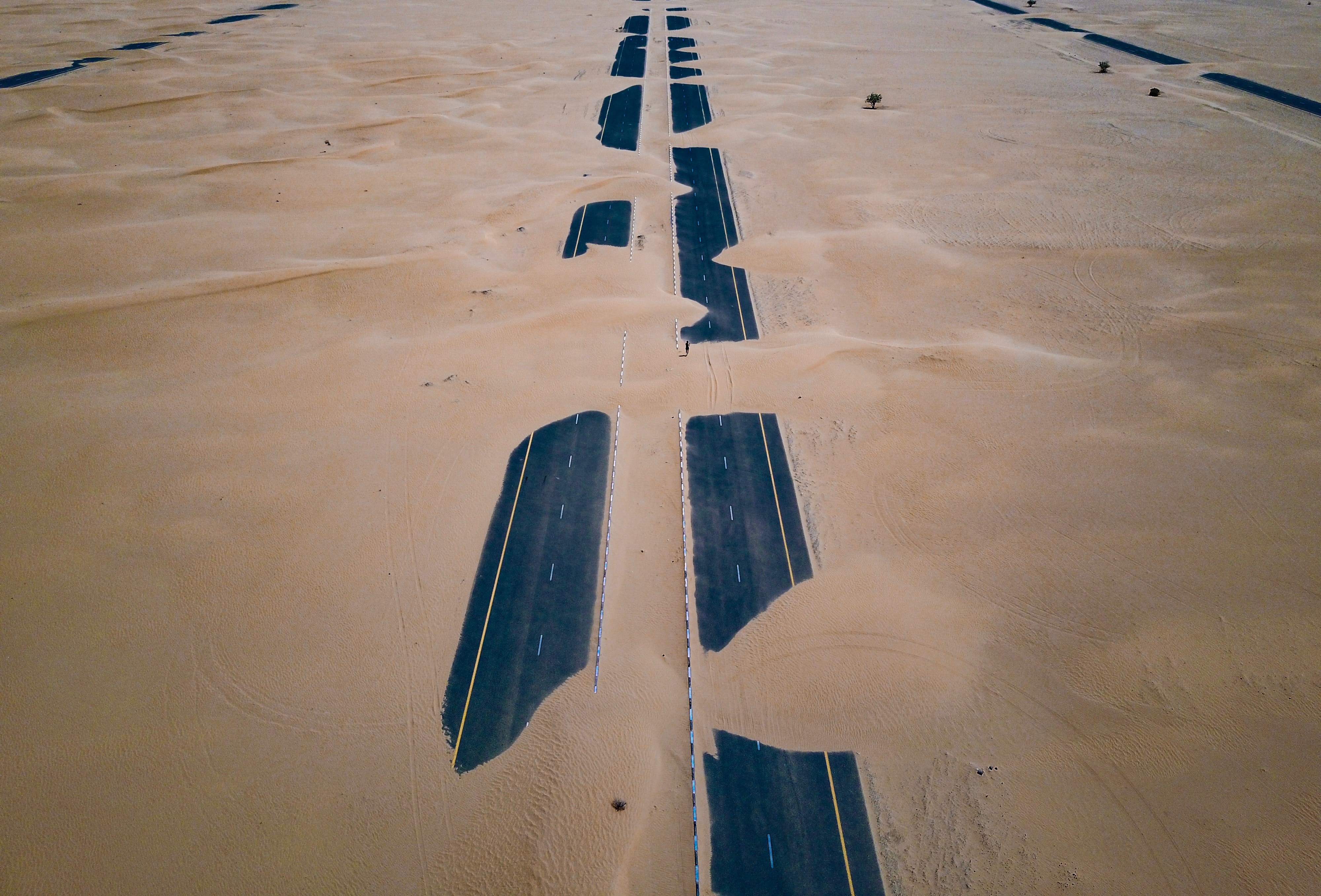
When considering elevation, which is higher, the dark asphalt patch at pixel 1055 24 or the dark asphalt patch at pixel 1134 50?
the dark asphalt patch at pixel 1055 24

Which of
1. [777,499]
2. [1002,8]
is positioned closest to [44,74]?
[777,499]

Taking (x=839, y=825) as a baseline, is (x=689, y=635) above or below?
above

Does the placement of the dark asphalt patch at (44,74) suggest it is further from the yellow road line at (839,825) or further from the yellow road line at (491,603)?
the yellow road line at (839,825)

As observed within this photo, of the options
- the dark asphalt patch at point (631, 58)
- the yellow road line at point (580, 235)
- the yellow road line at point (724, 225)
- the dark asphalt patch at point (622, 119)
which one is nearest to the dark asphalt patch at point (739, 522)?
the yellow road line at point (724, 225)

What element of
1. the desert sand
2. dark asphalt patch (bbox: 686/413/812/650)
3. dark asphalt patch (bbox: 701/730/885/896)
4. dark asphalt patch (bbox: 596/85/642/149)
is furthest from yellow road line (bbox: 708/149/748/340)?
dark asphalt patch (bbox: 701/730/885/896)

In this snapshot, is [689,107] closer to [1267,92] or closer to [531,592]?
[1267,92]

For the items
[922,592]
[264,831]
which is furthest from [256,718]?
[922,592]

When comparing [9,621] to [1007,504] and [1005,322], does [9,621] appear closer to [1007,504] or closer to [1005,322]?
[1007,504]
